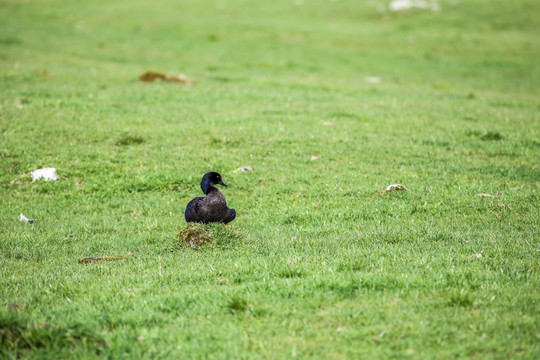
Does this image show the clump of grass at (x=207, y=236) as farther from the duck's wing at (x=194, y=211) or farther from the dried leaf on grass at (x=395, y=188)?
the dried leaf on grass at (x=395, y=188)

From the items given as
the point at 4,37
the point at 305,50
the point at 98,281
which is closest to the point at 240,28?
the point at 305,50

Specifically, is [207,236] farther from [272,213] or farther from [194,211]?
[272,213]

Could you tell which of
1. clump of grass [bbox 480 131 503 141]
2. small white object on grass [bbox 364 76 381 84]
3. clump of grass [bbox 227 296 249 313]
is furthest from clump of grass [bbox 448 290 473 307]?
small white object on grass [bbox 364 76 381 84]

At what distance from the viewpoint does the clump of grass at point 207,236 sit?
9.63 meters

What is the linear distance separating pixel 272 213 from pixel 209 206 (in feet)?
7.15

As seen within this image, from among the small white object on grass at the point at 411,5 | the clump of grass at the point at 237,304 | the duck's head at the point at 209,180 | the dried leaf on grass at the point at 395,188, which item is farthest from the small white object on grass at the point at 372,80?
the small white object on grass at the point at 411,5

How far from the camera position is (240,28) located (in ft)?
152

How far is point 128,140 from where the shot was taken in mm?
16078

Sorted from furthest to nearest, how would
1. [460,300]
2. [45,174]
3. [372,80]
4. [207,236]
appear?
[372,80], [45,174], [207,236], [460,300]

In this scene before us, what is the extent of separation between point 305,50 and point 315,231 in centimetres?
3126

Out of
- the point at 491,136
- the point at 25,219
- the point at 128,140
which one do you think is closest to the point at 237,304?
the point at 25,219

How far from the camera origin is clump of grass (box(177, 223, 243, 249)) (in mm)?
9634

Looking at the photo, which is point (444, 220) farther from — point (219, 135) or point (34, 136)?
point (34, 136)

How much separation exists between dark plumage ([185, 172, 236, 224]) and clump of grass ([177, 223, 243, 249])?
30cm
